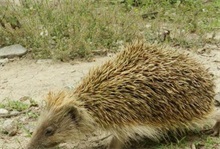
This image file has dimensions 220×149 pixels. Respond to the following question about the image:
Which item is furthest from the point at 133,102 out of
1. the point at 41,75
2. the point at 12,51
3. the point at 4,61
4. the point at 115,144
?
the point at 12,51

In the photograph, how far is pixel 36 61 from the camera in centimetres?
761

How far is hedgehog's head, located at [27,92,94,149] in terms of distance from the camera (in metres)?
4.62

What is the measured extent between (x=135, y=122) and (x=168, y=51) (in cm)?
89

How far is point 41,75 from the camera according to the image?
23.2ft

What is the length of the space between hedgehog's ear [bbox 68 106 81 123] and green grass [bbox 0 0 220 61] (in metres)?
2.79

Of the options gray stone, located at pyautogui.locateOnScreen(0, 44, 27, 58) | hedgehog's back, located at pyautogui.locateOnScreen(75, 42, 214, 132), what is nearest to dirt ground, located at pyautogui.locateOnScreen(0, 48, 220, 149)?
gray stone, located at pyautogui.locateOnScreen(0, 44, 27, 58)

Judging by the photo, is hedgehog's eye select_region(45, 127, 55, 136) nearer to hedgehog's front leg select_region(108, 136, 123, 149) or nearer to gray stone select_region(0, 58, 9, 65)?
hedgehog's front leg select_region(108, 136, 123, 149)

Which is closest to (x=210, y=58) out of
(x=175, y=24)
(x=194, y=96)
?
(x=175, y=24)

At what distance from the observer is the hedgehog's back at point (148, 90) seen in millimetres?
4781

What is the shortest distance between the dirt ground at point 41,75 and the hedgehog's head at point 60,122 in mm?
1486

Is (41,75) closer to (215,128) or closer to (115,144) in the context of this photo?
(115,144)

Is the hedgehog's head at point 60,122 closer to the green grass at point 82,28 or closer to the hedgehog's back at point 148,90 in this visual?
the hedgehog's back at point 148,90

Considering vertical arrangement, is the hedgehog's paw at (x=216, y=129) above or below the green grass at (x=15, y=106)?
above

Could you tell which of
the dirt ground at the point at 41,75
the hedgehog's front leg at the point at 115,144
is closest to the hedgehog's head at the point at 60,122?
the hedgehog's front leg at the point at 115,144
